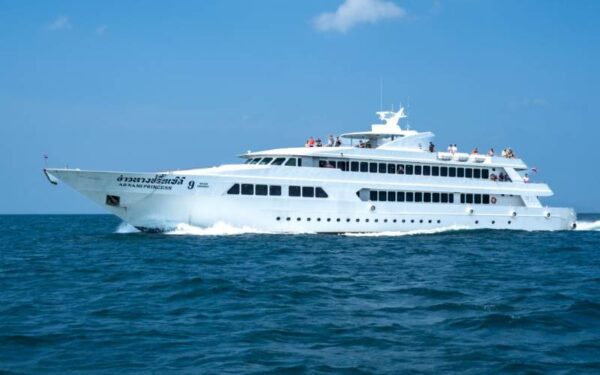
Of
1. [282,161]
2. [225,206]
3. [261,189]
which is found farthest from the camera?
[282,161]

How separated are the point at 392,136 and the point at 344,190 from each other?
554 centimetres

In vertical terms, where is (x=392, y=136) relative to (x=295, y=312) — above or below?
above

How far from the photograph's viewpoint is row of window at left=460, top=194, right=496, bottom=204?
114ft

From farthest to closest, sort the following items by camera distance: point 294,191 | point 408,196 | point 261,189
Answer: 1. point 408,196
2. point 294,191
3. point 261,189

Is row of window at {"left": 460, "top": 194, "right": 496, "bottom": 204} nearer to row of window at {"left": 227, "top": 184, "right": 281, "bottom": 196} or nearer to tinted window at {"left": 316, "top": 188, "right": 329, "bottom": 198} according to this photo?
tinted window at {"left": 316, "top": 188, "right": 329, "bottom": 198}

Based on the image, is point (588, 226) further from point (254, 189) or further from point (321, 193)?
point (254, 189)

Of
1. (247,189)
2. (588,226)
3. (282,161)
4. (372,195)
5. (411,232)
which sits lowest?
(411,232)

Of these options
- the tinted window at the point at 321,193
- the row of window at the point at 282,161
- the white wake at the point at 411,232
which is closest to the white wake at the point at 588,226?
the white wake at the point at 411,232

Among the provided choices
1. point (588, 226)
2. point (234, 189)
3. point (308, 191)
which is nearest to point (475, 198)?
point (308, 191)

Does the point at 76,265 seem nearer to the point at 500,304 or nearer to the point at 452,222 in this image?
the point at 500,304

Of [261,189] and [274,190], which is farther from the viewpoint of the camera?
[274,190]

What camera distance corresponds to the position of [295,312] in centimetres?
1220

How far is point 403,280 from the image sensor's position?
16.5m

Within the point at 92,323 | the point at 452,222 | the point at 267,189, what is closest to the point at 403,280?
the point at 92,323
